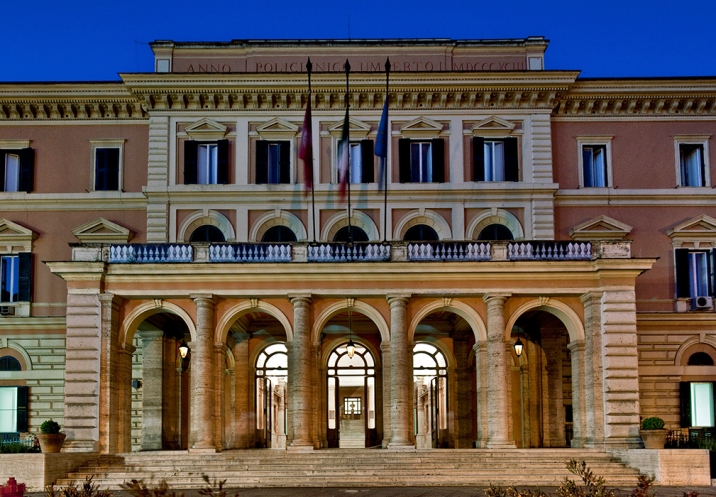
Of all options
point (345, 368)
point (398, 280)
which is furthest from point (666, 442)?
point (345, 368)

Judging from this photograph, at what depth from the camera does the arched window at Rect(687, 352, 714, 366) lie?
40281 mm

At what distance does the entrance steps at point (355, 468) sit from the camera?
29938mm

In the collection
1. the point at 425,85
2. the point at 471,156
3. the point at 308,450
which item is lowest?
the point at 308,450

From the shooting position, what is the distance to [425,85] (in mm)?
40938

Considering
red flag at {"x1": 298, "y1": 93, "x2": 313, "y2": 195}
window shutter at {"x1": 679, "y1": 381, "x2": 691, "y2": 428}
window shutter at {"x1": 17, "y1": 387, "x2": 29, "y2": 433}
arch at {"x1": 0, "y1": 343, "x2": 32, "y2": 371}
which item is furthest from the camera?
arch at {"x1": 0, "y1": 343, "x2": 32, "y2": 371}

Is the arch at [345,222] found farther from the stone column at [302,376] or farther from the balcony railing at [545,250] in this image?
the balcony railing at [545,250]

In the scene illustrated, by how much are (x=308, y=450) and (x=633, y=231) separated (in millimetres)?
16045

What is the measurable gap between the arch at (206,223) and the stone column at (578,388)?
13679 millimetres

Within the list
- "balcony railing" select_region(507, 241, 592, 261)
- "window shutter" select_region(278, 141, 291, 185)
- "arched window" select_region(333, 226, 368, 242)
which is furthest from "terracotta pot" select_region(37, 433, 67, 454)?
"balcony railing" select_region(507, 241, 592, 261)

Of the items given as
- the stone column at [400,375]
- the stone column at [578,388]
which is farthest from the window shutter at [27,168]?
the stone column at [578,388]

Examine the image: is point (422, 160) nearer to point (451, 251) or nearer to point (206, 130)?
point (451, 251)

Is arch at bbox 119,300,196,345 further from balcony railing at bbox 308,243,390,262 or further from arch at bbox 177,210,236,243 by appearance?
arch at bbox 177,210,236,243

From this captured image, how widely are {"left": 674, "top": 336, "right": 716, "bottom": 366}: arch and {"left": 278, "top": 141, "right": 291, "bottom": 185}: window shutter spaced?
1615 cm

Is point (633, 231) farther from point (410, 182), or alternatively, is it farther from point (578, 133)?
point (410, 182)
